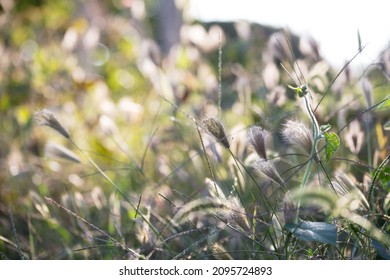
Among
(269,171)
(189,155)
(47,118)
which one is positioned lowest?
(189,155)

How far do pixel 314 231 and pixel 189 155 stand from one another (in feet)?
3.52

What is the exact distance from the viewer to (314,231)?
44.3 inches

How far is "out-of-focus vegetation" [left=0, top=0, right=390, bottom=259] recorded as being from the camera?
1269 mm

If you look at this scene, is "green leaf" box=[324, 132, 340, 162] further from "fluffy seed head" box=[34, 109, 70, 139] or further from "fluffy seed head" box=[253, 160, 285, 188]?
"fluffy seed head" box=[34, 109, 70, 139]

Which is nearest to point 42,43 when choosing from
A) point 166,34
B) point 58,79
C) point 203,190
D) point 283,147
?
point 58,79

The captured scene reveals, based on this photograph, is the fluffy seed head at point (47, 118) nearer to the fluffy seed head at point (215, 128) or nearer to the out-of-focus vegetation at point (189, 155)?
the out-of-focus vegetation at point (189, 155)

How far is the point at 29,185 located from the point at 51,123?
1.29 meters

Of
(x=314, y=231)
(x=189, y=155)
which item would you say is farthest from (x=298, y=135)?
(x=189, y=155)

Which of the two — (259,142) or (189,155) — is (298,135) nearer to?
(259,142)

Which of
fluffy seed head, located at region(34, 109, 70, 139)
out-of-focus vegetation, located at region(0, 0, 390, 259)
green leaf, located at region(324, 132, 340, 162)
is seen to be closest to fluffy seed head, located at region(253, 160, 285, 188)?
out-of-focus vegetation, located at region(0, 0, 390, 259)

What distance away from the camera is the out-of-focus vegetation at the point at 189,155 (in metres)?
1.27

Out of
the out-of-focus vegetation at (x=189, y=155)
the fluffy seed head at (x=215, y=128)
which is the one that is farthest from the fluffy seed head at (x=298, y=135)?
the fluffy seed head at (x=215, y=128)

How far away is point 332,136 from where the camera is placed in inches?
48.1

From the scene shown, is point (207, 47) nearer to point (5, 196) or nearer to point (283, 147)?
point (283, 147)
